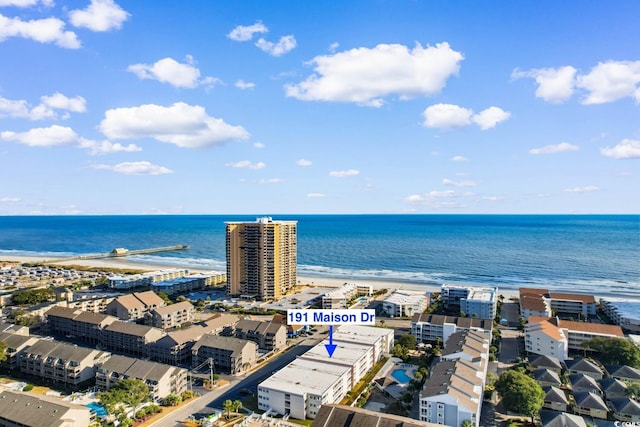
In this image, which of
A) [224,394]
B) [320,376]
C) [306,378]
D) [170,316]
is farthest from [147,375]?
[170,316]

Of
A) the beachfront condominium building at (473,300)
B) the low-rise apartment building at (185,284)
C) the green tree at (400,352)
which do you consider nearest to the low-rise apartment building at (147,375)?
Answer: the green tree at (400,352)

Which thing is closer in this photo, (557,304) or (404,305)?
(404,305)

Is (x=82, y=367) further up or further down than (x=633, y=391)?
further up

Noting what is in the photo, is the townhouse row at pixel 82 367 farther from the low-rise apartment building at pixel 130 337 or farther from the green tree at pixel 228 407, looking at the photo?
the green tree at pixel 228 407

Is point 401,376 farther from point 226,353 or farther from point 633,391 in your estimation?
point 633,391

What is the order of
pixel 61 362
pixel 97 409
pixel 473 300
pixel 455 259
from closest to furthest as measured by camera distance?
pixel 97 409 → pixel 61 362 → pixel 473 300 → pixel 455 259

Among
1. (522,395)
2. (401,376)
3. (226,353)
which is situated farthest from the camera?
(226,353)
